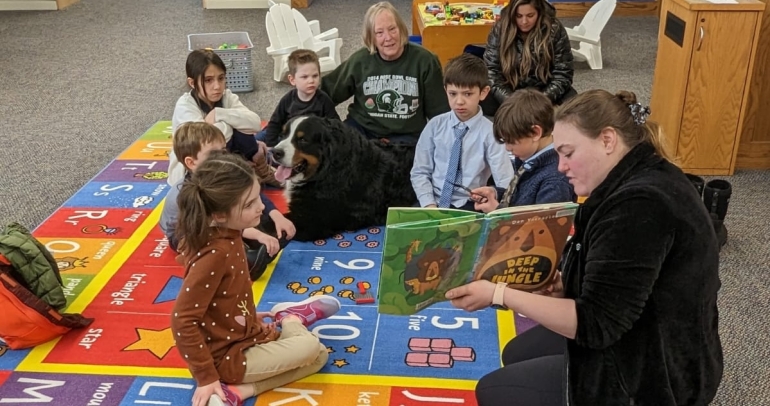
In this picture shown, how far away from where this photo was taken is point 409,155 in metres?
3.40

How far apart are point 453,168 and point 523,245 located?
1.43m

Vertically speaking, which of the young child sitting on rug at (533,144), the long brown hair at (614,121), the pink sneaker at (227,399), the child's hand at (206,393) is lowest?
the pink sneaker at (227,399)

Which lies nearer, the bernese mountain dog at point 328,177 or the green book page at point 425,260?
the green book page at point 425,260

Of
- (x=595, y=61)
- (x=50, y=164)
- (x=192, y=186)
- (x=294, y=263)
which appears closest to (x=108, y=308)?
(x=294, y=263)

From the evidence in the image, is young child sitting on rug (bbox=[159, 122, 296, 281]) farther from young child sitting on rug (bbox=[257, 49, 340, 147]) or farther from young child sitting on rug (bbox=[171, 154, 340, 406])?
young child sitting on rug (bbox=[257, 49, 340, 147])

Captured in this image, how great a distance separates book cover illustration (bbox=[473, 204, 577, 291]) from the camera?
1.56 meters

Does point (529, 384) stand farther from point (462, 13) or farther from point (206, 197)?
point (462, 13)

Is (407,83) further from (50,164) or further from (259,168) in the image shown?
(50,164)

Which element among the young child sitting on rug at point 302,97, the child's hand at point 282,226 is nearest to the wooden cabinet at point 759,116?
the young child sitting on rug at point 302,97

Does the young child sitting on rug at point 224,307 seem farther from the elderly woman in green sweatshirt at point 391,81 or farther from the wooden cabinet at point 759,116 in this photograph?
the wooden cabinet at point 759,116

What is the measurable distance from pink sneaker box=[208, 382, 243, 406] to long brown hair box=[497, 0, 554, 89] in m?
2.60

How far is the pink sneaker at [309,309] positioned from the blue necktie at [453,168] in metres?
0.75

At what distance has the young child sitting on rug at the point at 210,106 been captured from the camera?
10.5 feet

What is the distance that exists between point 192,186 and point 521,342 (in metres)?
1.02
